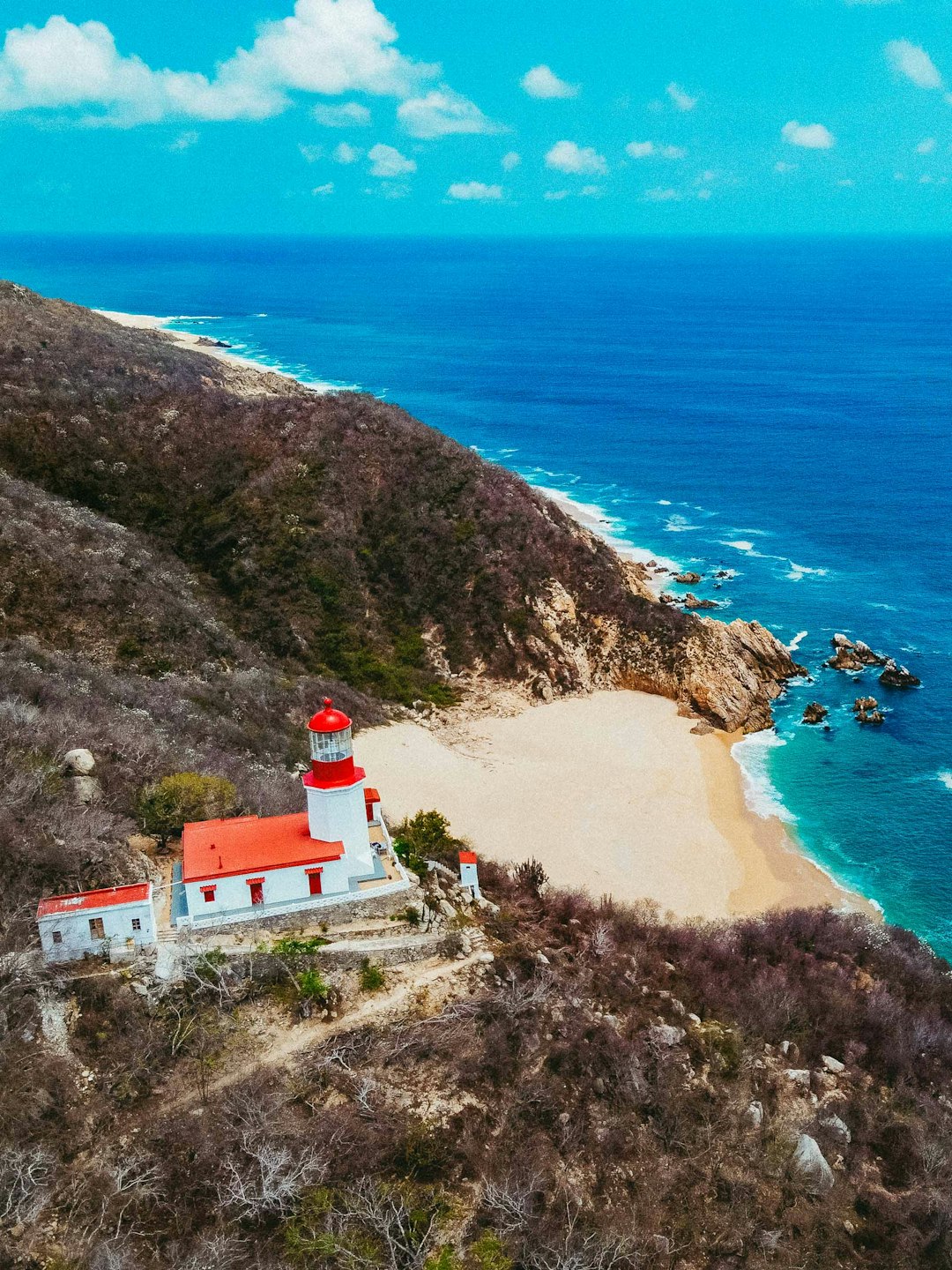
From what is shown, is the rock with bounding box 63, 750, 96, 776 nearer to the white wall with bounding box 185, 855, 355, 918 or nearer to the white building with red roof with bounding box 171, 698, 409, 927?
the white building with red roof with bounding box 171, 698, 409, 927

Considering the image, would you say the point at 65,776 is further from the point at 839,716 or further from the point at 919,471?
the point at 919,471

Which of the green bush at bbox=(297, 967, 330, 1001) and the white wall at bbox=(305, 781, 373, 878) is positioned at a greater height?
the white wall at bbox=(305, 781, 373, 878)

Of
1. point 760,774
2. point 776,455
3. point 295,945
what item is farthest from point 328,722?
point 776,455

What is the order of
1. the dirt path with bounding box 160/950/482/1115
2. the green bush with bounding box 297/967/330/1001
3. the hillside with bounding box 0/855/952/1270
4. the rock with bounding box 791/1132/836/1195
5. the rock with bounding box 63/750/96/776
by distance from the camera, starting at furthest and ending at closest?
the rock with bounding box 63/750/96/776, the green bush with bounding box 297/967/330/1001, the rock with bounding box 791/1132/836/1195, the dirt path with bounding box 160/950/482/1115, the hillside with bounding box 0/855/952/1270

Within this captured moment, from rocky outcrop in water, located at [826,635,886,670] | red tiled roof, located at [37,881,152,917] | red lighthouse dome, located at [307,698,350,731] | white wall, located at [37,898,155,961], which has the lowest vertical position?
white wall, located at [37,898,155,961]

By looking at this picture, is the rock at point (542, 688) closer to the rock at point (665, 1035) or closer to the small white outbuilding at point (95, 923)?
the rock at point (665, 1035)

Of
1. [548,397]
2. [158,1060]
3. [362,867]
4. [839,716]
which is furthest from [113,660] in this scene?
[548,397]

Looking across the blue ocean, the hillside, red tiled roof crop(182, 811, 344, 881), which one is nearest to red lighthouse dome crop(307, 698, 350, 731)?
red tiled roof crop(182, 811, 344, 881)
